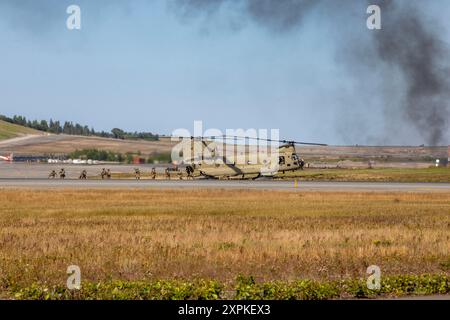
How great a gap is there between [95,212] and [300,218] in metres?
12.4

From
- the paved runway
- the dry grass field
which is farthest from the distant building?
the dry grass field

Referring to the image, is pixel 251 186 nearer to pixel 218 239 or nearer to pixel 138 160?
pixel 218 239

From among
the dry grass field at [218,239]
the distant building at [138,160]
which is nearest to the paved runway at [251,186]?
the dry grass field at [218,239]

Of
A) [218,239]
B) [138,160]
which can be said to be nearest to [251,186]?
[218,239]

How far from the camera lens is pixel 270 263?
777 inches

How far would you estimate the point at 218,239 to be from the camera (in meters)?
25.3

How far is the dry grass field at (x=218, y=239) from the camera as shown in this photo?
1866 centimetres

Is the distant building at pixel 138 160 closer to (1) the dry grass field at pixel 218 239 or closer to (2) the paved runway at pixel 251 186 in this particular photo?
(2) the paved runway at pixel 251 186

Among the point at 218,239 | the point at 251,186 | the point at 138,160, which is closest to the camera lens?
the point at 218,239

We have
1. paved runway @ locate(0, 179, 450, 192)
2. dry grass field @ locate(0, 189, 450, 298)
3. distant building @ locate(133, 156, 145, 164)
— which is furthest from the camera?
distant building @ locate(133, 156, 145, 164)

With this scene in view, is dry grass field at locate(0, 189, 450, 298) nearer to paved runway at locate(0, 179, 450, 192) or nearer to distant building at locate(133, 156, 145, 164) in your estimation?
paved runway at locate(0, 179, 450, 192)

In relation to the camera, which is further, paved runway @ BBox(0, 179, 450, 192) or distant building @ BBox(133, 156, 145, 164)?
distant building @ BBox(133, 156, 145, 164)

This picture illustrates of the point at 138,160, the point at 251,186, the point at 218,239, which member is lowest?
the point at 251,186

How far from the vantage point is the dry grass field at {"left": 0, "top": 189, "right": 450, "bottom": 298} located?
61.2ft
